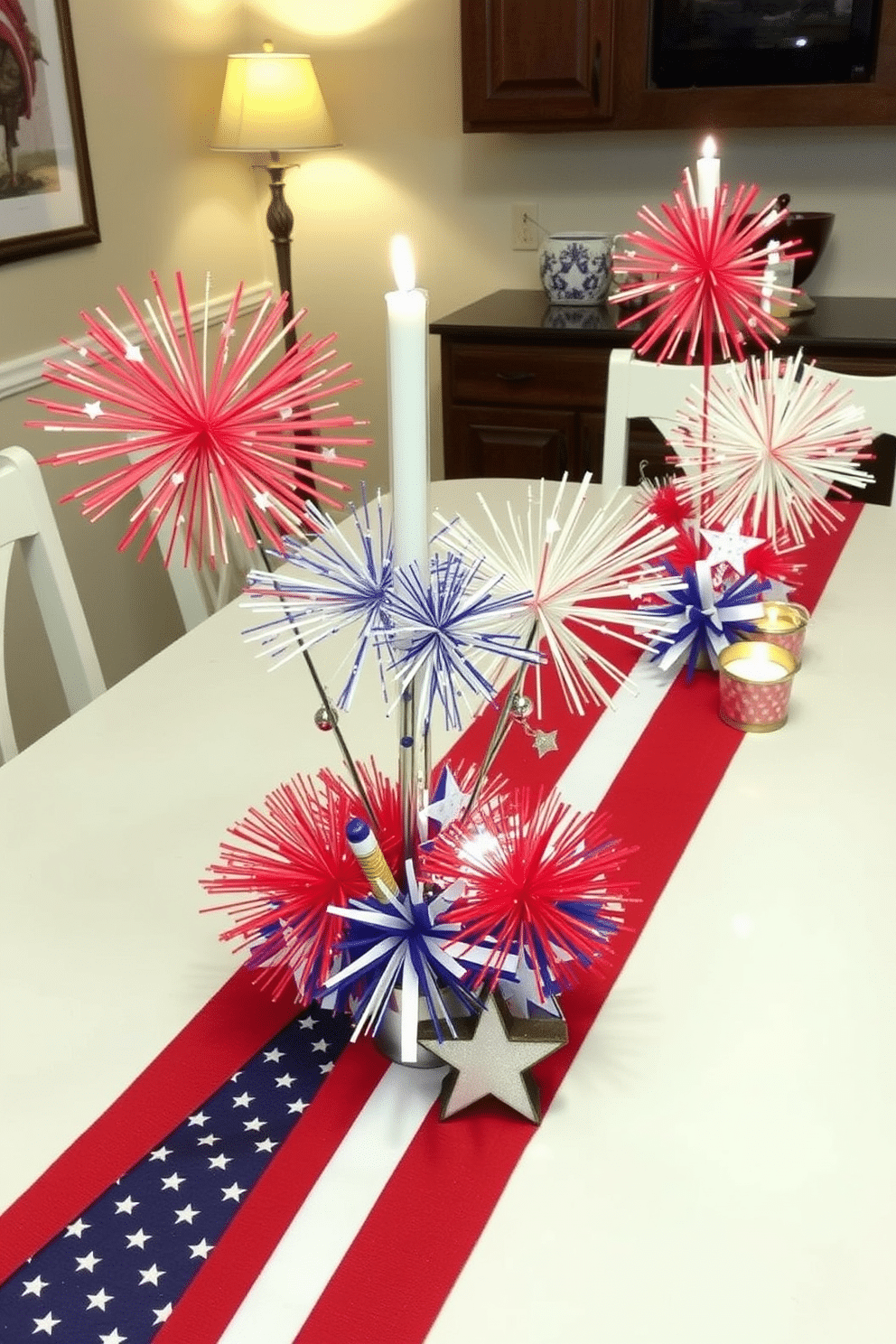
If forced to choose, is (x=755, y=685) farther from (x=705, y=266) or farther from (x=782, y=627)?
Answer: (x=705, y=266)

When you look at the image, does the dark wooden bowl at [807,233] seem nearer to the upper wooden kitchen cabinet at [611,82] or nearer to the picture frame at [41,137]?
the upper wooden kitchen cabinet at [611,82]

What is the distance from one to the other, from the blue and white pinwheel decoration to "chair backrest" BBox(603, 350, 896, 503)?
610mm

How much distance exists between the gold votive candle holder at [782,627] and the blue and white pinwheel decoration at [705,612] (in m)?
0.01

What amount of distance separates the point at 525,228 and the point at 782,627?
2.11 m

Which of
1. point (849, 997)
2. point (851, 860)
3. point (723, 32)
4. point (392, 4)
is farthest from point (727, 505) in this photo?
point (392, 4)

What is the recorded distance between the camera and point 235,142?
263 centimetres

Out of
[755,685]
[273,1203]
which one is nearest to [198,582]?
[755,685]

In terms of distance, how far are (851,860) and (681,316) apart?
438 mm

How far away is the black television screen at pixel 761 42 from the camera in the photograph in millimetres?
2379

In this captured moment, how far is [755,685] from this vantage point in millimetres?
1052

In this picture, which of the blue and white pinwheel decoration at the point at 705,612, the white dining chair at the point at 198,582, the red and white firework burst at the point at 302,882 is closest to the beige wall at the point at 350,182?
the white dining chair at the point at 198,582

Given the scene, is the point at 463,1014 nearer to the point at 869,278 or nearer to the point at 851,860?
the point at 851,860

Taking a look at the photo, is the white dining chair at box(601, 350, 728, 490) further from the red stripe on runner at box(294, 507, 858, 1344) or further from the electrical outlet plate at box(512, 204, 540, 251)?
the electrical outlet plate at box(512, 204, 540, 251)

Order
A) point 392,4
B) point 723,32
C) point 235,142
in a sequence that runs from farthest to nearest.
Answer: point 392,4, point 235,142, point 723,32
